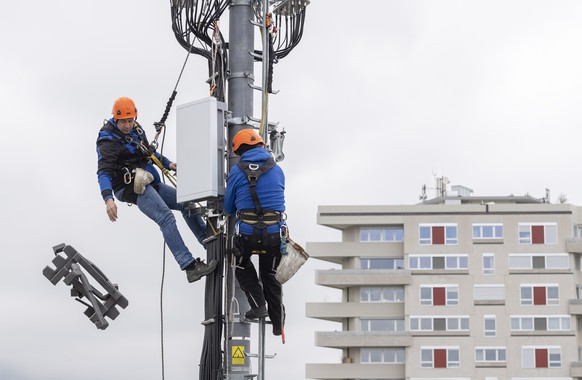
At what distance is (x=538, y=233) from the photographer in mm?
99188

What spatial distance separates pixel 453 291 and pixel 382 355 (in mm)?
8177

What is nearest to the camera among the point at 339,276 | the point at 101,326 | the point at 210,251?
the point at 101,326

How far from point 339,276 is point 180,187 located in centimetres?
8529

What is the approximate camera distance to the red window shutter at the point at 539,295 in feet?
320

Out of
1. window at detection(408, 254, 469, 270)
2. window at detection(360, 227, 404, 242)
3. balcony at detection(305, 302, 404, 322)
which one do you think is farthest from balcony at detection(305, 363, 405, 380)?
window at detection(360, 227, 404, 242)

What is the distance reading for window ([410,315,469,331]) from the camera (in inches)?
3821

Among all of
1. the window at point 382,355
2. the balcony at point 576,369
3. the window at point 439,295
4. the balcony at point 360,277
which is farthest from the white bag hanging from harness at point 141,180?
the window at point 439,295

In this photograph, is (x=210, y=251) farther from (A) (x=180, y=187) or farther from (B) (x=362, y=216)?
(B) (x=362, y=216)

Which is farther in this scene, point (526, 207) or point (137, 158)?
point (526, 207)

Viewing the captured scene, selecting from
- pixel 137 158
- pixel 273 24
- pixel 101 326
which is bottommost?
pixel 101 326

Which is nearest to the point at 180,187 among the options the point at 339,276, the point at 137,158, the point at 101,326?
the point at 137,158

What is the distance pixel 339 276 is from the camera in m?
97.5

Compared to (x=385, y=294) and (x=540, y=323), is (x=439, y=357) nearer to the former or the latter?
(x=385, y=294)

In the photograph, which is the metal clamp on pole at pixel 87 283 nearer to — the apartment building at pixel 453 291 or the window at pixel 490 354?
the apartment building at pixel 453 291
